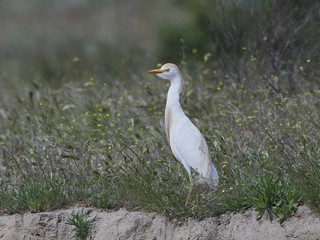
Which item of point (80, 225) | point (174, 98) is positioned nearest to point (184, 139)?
point (174, 98)

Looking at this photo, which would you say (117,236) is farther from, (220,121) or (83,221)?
(220,121)

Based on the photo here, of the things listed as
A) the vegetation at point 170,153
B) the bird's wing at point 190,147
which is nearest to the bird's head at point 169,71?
the bird's wing at point 190,147

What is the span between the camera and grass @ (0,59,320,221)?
4613 mm

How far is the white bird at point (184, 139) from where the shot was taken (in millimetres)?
4762

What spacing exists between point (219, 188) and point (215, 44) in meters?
3.71

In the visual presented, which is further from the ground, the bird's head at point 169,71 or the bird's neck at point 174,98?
the bird's head at point 169,71

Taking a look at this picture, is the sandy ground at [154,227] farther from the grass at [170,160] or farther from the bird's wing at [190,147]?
the bird's wing at [190,147]

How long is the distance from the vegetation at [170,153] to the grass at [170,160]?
1cm

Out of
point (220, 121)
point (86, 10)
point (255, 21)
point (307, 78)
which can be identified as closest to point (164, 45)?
point (255, 21)

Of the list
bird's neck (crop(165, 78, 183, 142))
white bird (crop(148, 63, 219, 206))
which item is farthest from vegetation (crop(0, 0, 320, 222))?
bird's neck (crop(165, 78, 183, 142))

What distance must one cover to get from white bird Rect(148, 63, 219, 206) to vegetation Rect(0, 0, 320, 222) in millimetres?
157

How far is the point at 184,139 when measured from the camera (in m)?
4.92

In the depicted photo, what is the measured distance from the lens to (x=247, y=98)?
7.09 meters

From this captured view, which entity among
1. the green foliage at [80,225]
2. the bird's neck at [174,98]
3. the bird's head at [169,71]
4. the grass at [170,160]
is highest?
the bird's head at [169,71]
